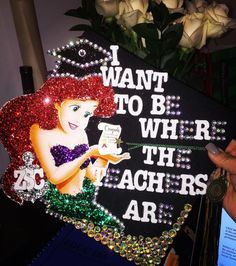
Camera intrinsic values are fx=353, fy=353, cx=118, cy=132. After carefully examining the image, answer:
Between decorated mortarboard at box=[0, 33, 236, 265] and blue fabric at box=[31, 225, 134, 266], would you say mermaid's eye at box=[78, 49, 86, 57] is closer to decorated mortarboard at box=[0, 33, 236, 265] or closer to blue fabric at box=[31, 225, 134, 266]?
decorated mortarboard at box=[0, 33, 236, 265]

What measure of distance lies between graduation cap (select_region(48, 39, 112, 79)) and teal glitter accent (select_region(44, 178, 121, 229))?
0.22 m

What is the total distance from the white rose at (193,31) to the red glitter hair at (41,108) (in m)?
0.19

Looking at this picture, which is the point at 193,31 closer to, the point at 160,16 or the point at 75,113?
the point at 160,16

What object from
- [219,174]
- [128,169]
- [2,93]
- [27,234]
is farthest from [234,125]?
[2,93]

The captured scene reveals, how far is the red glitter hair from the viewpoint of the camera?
2.24 ft

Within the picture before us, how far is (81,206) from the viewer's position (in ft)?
2.42

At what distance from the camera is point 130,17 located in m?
0.71

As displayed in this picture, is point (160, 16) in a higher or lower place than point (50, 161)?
higher

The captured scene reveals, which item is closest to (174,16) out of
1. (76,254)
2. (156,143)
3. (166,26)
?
(166,26)

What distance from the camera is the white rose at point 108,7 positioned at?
75 cm

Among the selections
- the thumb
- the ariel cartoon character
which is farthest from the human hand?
the ariel cartoon character

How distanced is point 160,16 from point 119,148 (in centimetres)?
27

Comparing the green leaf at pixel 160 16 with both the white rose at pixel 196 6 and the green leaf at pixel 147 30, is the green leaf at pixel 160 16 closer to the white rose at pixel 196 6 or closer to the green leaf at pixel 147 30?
the green leaf at pixel 147 30

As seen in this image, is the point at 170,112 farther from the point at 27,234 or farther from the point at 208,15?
the point at 27,234
